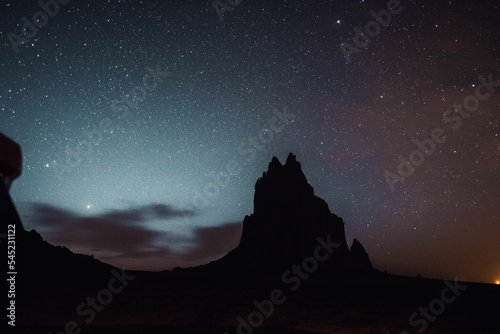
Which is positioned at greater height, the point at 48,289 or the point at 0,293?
the point at 48,289

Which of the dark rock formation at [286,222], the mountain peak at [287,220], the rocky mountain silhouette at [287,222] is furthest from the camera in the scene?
the mountain peak at [287,220]

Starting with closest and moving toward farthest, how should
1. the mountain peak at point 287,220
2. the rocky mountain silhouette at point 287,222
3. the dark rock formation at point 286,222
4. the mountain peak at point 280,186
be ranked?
the rocky mountain silhouette at point 287,222 → the dark rock formation at point 286,222 → the mountain peak at point 287,220 → the mountain peak at point 280,186

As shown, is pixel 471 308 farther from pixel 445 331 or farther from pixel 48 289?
pixel 48 289

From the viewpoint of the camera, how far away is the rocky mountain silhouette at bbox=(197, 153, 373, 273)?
87.7 metres

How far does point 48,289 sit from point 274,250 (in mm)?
71433

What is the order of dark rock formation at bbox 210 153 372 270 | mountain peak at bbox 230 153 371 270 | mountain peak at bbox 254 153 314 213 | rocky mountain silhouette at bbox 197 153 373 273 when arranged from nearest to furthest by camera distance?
rocky mountain silhouette at bbox 197 153 373 273
dark rock formation at bbox 210 153 372 270
mountain peak at bbox 230 153 371 270
mountain peak at bbox 254 153 314 213

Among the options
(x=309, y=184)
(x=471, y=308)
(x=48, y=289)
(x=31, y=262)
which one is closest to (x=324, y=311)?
(x=471, y=308)

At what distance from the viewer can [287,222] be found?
301ft

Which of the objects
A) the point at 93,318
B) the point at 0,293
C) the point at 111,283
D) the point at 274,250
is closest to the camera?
the point at 0,293

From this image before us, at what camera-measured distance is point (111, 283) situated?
19625mm

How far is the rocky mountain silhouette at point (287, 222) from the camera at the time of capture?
8771cm

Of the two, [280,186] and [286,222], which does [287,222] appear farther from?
[280,186]

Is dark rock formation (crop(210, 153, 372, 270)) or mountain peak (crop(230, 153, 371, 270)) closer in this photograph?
dark rock formation (crop(210, 153, 372, 270))

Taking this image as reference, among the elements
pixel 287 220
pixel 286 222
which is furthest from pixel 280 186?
pixel 286 222
